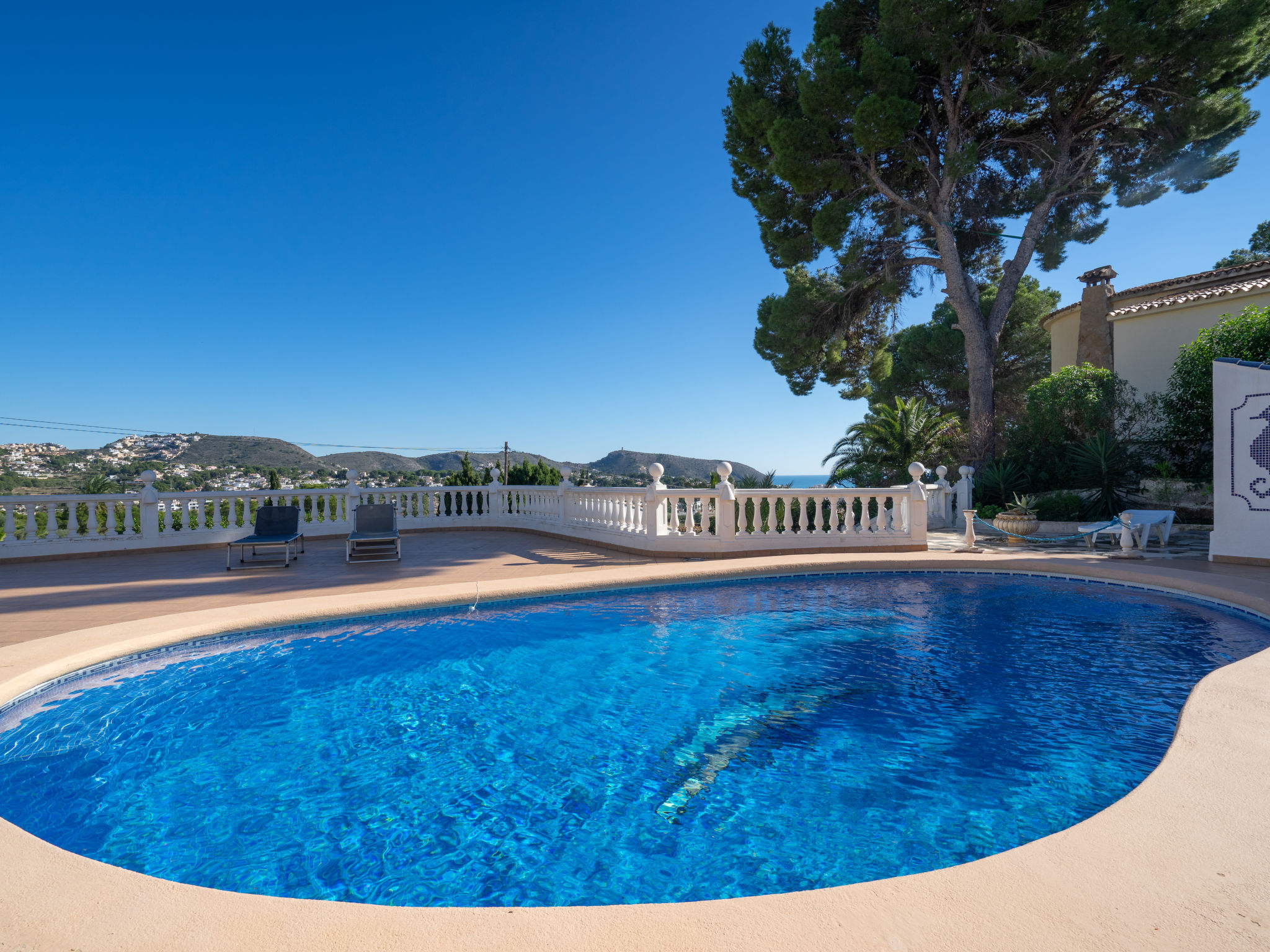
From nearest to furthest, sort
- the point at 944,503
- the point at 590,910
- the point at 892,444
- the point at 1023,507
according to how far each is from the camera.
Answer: the point at 590,910 → the point at 1023,507 → the point at 944,503 → the point at 892,444

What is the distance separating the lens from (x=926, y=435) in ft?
50.6

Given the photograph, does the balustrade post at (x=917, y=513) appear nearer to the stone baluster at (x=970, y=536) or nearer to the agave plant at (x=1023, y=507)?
the stone baluster at (x=970, y=536)

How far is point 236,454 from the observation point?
31875mm

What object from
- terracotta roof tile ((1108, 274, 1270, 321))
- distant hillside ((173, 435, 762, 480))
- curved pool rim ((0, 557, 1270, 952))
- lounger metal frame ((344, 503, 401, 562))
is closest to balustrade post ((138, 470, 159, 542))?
lounger metal frame ((344, 503, 401, 562))

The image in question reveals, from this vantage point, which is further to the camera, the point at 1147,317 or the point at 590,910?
the point at 1147,317

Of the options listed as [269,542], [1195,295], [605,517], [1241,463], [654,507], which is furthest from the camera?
[1195,295]

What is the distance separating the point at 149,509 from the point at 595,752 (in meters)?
11.0

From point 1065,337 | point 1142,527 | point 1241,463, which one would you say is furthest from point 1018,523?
point 1065,337

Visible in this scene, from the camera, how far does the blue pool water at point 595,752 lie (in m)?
2.23

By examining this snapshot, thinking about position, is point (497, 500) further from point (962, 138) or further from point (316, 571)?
point (962, 138)

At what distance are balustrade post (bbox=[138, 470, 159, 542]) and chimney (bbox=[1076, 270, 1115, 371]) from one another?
2605 cm

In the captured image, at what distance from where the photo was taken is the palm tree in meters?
15.4

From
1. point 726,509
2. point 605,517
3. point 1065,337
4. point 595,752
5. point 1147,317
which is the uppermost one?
point 1065,337

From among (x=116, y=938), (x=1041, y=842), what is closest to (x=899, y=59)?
(x=1041, y=842)
